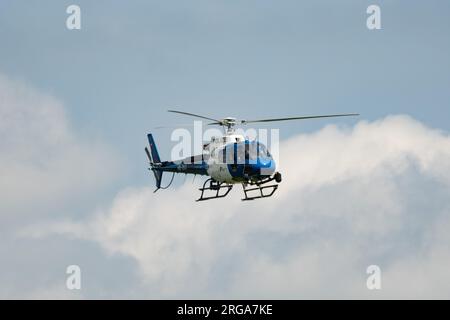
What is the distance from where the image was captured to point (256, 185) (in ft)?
208
